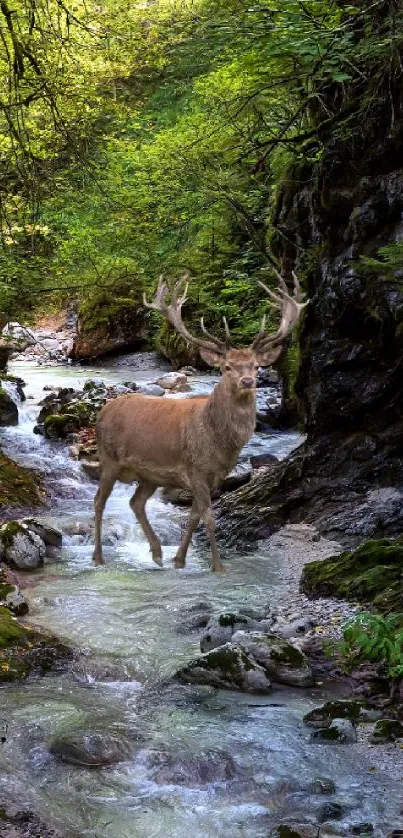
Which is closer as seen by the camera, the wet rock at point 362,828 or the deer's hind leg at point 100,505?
the wet rock at point 362,828

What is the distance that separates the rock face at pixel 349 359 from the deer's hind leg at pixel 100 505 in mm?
1356

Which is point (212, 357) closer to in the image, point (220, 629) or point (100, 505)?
point (100, 505)

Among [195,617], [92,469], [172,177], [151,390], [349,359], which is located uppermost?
[172,177]

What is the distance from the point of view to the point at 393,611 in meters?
5.99

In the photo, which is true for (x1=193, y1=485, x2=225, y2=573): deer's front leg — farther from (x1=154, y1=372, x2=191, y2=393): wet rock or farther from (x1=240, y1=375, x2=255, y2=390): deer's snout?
(x1=154, y1=372, x2=191, y2=393): wet rock

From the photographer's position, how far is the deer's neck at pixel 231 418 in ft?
29.2

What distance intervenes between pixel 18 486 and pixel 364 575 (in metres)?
5.93

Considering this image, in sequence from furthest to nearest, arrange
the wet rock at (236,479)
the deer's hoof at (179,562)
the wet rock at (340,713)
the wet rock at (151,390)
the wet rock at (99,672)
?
the wet rock at (151,390)
the wet rock at (236,479)
the deer's hoof at (179,562)
the wet rock at (99,672)
the wet rock at (340,713)

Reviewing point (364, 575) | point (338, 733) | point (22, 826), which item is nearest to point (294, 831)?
point (338, 733)

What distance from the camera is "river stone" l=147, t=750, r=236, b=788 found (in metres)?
4.35

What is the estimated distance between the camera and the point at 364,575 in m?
6.94

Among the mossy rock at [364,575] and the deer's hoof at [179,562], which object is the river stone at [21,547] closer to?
the deer's hoof at [179,562]

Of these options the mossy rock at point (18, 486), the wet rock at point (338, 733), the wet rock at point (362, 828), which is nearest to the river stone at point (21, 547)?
the mossy rock at point (18, 486)

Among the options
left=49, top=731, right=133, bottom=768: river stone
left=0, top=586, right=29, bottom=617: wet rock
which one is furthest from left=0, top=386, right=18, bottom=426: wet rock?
left=49, top=731, right=133, bottom=768: river stone
